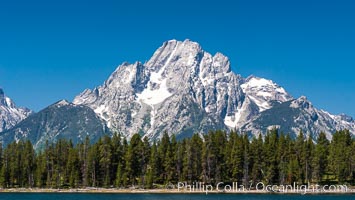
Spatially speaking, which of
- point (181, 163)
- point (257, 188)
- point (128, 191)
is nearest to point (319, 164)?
point (257, 188)

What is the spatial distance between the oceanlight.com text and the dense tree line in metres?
1.84

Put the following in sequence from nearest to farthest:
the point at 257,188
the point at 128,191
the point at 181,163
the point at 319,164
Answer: the point at 128,191
the point at 257,188
the point at 319,164
the point at 181,163

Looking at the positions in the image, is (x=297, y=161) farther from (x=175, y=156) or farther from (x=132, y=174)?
(x=132, y=174)

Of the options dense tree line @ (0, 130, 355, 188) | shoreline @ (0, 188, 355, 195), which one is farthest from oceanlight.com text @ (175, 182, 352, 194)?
dense tree line @ (0, 130, 355, 188)

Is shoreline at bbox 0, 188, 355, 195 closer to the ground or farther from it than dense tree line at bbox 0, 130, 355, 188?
closer to the ground

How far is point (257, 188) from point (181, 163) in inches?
955

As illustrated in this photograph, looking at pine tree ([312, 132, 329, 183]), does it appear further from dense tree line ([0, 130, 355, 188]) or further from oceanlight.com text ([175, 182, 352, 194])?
oceanlight.com text ([175, 182, 352, 194])

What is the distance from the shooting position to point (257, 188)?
570 feet

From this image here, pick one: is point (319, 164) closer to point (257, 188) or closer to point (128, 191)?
point (257, 188)

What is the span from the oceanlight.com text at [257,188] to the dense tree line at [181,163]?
1.84 m

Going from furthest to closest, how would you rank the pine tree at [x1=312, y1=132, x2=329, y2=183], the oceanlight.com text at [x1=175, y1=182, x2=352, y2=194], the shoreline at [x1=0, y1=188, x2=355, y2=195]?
the pine tree at [x1=312, y1=132, x2=329, y2=183]
the oceanlight.com text at [x1=175, y1=182, x2=352, y2=194]
the shoreline at [x1=0, y1=188, x2=355, y2=195]

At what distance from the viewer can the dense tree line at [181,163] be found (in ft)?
579

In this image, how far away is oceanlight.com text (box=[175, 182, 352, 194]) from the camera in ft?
554

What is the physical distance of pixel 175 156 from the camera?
182125 millimetres
